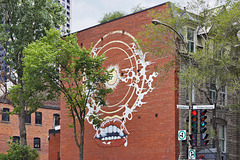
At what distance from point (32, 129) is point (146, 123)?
2937cm

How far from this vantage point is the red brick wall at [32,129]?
53.0m

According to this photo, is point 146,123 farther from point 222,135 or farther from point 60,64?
point 60,64

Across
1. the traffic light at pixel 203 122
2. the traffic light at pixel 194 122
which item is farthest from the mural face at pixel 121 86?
the traffic light at pixel 203 122

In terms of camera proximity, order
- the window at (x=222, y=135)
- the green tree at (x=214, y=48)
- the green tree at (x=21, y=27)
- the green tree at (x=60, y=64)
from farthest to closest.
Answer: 1. the green tree at (x=21, y=27)
2. the window at (x=222, y=135)
3. the green tree at (x=60, y=64)
4. the green tree at (x=214, y=48)

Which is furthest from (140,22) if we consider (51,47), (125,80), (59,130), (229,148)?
(59,130)

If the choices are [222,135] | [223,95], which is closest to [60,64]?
[223,95]

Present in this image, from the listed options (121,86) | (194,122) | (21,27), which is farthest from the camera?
(21,27)

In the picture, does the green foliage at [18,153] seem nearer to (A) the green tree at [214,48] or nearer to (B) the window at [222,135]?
(B) the window at [222,135]

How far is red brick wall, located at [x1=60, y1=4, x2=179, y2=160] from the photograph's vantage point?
29188 millimetres

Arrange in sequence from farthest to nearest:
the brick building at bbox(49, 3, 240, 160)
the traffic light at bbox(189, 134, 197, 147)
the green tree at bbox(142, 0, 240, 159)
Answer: the brick building at bbox(49, 3, 240, 160) → the green tree at bbox(142, 0, 240, 159) → the traffic light at bbox(189, 134, 197, 147)

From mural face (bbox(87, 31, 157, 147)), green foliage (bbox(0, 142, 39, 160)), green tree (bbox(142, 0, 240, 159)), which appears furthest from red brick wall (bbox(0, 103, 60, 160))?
green tree (bbox(142, 0, 240, 159))

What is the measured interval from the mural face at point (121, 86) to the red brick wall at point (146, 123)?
19 centimetres

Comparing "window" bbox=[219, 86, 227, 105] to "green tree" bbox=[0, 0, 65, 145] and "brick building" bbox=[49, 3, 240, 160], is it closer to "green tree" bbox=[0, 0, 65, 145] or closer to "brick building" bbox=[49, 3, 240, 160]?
"brick building" bbox=[49, 3, 240, 160]

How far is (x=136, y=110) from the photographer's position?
31766 mm
